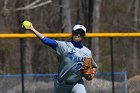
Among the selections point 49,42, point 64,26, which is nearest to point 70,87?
point 49,42

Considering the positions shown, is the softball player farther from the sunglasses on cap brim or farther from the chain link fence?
the chain link fence

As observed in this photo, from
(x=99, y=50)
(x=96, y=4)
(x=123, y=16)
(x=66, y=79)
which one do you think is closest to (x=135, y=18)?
(x=123, y=16)

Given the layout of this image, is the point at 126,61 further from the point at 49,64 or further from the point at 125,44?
the point at 49,64

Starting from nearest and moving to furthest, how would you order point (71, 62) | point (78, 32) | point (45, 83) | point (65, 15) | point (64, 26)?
point (78, 32), point (71, 62), point (45, 83), point (64, 26), point (65, 15)

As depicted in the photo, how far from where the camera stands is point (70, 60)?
356 inches

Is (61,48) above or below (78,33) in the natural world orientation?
below

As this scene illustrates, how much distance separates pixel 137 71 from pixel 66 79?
12.0ft

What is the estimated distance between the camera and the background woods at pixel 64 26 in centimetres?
1202

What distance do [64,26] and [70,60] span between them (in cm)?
2003

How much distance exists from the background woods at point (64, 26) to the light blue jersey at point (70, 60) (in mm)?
2268

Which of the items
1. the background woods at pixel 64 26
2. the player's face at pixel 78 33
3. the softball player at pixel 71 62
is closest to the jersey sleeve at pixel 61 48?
the softball player at pixel 71 62

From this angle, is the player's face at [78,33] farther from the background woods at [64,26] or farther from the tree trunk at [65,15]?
the tree trunk at [65,15]

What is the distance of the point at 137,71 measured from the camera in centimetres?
1245

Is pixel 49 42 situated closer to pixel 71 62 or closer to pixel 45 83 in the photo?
pixel 71 62
